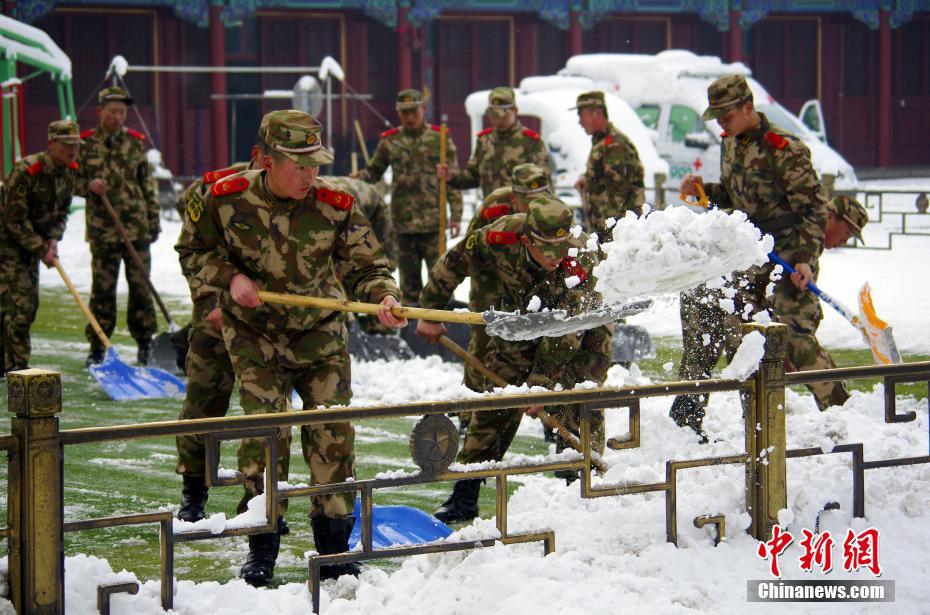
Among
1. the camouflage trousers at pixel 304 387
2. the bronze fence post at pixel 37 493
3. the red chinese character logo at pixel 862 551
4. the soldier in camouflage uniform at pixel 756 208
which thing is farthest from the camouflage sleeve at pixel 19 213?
Answer: the red chinese character logo at pixel 862 551

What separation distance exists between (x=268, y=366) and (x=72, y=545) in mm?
1182

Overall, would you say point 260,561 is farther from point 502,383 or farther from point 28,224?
point 28,224

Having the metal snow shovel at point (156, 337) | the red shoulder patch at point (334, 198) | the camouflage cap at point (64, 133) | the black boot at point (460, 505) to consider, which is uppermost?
the camouflage cap at point (64, 133)

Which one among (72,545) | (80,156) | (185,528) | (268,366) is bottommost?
(72,545)

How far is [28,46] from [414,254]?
10.6m

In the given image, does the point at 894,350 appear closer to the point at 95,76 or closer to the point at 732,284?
the point at 732,284

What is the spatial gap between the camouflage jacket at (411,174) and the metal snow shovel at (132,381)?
107 inches

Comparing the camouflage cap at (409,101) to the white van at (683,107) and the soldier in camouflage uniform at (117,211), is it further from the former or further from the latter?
the white van at (683,107)

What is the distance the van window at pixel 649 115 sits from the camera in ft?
73.7

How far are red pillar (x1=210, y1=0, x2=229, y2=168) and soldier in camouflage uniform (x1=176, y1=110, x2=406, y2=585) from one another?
68.6ft

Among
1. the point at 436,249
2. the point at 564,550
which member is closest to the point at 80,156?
the point at 436,249

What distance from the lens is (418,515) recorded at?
5.80m

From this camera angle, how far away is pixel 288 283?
5.36 m

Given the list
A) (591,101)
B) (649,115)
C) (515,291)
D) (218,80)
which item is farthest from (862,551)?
(218,80)
